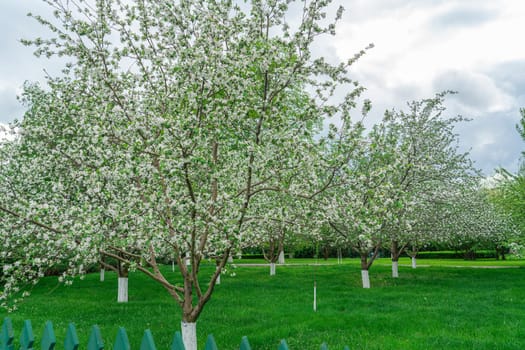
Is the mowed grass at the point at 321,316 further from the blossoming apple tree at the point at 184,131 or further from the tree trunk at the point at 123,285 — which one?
the blossoming apple tree at the point at 184,131

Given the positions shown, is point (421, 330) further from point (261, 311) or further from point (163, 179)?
point (163, 179)

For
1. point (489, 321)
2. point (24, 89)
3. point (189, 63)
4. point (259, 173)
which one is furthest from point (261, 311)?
point (24, 89)

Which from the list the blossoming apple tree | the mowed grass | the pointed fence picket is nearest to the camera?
the pointed fence picket

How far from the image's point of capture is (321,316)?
37.0 ft

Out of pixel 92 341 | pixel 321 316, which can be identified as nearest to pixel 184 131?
pixel 92 341

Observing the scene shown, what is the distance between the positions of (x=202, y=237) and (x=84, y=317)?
337 inches

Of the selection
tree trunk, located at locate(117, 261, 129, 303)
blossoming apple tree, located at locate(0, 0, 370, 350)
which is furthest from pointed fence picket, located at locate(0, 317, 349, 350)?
tree trunk, located at locate(117, 261, 129, 303)

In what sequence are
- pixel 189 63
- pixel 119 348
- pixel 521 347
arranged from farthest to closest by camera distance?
pixel 521 347 < pixel 189 63 < pixel 119 348

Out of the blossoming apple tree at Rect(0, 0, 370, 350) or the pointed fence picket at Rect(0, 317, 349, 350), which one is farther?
the blossoming apple tree at Rect(0, 0, 370, 350)

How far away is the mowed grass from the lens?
9000 mm

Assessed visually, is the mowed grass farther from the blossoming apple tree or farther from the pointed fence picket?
the pointed fence picket

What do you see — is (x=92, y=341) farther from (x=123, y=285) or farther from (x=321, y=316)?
(x=123, y=285)

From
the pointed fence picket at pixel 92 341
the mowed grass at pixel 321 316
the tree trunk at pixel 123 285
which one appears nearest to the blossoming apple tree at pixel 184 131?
the pointed fence picket at pixel 92 341

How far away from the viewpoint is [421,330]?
9805mm
